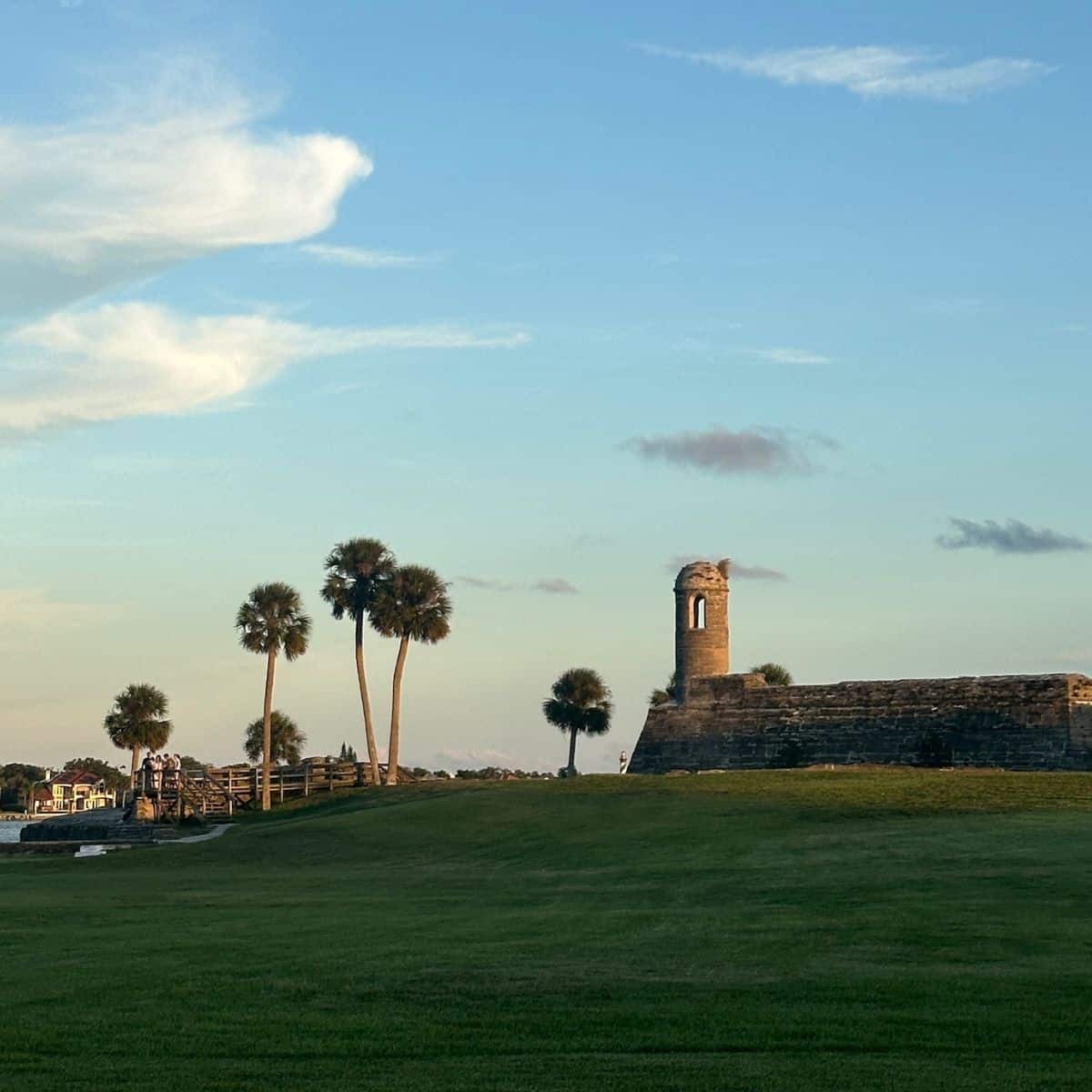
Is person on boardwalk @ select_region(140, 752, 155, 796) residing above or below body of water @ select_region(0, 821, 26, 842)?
above

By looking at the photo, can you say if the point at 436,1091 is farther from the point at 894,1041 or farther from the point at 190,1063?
the point at 894,1041

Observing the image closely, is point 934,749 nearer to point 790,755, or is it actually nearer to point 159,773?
point 790,755

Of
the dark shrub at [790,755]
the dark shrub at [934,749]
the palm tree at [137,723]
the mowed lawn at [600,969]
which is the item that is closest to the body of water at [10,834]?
the palm tree at [137,723]

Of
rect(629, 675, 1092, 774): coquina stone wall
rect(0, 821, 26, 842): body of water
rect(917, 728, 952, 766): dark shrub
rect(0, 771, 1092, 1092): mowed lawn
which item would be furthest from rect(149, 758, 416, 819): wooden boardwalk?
rect(0, 771, 1092, 1092): mowed lawn

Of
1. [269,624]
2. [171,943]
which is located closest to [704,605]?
[269,624]

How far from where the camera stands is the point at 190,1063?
38.4ft

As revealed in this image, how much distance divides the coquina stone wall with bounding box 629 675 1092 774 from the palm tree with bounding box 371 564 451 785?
14313mm

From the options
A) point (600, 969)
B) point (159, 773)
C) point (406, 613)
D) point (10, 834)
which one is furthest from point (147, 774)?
point (10, 834)

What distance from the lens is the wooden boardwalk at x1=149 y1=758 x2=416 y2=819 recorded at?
211ft

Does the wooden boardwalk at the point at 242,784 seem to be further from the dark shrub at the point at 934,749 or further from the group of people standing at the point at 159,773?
the dark shrub at the point at 934,749

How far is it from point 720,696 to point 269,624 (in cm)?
2278

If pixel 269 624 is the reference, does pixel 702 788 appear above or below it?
below

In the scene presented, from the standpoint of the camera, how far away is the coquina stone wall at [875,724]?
54875 millimetres

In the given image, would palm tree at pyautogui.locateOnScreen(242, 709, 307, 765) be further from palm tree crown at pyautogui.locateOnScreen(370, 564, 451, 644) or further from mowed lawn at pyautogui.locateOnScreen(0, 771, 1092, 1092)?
mowed lawn at pyautogui.locateOnScreen(0, 771, 1092, 1092)
